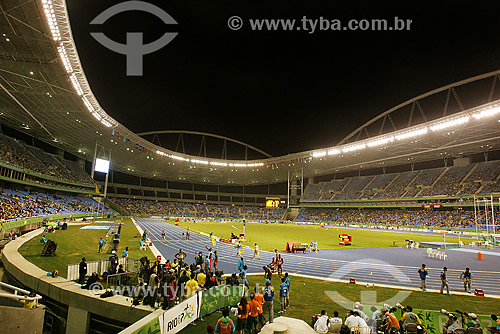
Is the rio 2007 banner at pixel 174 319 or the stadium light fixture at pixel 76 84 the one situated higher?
the stadium light fixture at pixel 76 84

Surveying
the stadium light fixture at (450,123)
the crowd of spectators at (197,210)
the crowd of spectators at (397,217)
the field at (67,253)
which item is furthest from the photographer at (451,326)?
the crowd of spectators at (197,210)

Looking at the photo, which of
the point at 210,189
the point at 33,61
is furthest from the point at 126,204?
the point at 33,61

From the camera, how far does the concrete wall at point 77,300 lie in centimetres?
866

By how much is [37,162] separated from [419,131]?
213 ft

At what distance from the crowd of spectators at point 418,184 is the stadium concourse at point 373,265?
112ft

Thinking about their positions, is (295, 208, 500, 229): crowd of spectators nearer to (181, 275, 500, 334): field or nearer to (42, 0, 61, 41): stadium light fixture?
(181, 275, 500, 334): field

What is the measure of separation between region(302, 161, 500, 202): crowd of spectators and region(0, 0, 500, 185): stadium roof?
14.1 ft

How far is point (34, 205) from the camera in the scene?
36281mm

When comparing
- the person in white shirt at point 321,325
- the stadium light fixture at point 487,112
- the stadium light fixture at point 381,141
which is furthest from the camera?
the stadium light fixture at point 381,141

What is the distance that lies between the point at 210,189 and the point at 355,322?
9726 centimetres

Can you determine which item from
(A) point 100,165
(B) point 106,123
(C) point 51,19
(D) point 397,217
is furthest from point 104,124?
(D) point 397,217

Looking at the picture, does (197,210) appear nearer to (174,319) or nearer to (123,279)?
(123,279)

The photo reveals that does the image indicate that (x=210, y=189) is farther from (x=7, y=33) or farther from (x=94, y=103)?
(x=7, y=33)

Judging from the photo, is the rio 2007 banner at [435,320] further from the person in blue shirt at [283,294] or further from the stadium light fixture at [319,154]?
the stadium light fixture at [319,154]
